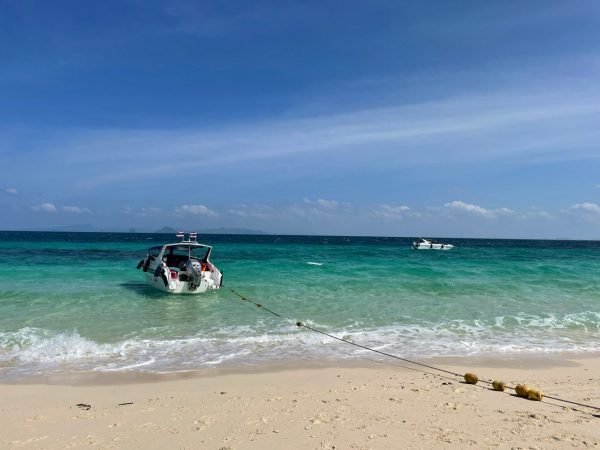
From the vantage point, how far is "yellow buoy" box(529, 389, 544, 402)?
6.65m

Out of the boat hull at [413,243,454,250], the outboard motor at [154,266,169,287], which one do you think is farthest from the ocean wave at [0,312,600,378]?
the boat hull at [413,243,454,250]

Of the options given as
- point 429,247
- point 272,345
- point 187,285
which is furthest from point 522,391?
point 429,247

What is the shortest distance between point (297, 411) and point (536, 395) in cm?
353

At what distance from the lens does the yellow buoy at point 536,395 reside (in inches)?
262

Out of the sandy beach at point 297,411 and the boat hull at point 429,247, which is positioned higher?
the boat hull at point 429,247

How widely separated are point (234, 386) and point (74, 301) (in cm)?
1018

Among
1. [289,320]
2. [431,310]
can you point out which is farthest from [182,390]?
[431,310]

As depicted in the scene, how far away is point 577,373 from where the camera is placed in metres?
8.41

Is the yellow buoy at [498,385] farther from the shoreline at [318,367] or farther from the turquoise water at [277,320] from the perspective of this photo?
the turquoise water at [277,320]

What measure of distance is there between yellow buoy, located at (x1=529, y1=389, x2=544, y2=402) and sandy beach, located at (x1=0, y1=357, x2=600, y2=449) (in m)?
0.11

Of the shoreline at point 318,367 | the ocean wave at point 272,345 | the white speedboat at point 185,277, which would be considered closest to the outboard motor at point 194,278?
the white speedboat at point 185,277

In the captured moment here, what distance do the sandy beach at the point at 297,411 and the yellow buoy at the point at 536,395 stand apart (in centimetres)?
11

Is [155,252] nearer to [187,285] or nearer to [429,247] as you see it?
[187,285]

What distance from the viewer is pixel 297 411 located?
6.17m
